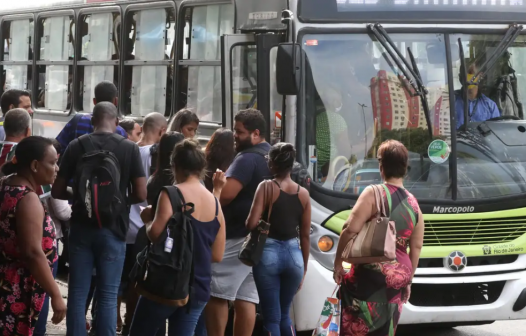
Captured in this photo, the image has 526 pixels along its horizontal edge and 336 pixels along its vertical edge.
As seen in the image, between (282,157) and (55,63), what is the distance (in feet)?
21.0

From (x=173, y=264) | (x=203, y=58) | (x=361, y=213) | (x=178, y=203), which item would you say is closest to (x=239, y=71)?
(x=203, y=58)

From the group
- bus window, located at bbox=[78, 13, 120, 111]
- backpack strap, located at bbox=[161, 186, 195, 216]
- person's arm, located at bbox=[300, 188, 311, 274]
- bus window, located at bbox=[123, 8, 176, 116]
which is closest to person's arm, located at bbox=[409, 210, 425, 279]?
person's arm, located at bbox=[300, 188, 311, 274]

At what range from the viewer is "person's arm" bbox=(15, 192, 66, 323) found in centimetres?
494

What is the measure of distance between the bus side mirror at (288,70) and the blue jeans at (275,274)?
49.8 inches

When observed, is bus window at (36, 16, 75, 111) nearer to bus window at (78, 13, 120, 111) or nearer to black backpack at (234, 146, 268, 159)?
bus window at (78, 13, 120, 111)

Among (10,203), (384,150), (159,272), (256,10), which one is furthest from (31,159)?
(256,10)

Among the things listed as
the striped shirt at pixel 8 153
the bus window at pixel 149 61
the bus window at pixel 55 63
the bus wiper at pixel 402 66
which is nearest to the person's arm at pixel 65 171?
the striped shirt at pixel 8 153

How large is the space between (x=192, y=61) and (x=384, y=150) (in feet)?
12.7

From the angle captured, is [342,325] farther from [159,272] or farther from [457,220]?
[457,220]

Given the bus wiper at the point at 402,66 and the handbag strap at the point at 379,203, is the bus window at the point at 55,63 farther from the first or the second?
the handbag strap at the point at 379,203

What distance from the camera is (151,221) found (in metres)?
5.43

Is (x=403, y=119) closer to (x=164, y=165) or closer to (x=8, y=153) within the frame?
(x=164, y=165)

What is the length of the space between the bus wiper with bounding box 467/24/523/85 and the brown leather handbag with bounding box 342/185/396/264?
250 cm

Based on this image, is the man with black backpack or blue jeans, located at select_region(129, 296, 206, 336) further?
the man with black backpack
